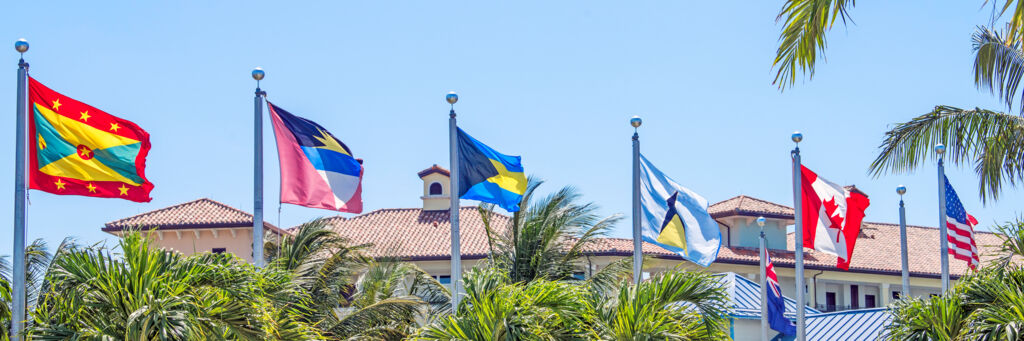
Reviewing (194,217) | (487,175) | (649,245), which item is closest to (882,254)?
(649,245)

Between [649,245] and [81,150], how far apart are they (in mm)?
32203

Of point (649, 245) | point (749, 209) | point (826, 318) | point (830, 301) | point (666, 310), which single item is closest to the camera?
point (666, 310)

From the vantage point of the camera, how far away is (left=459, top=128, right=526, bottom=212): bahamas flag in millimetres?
18516

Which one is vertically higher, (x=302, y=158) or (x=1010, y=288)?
(x=302, y=158)

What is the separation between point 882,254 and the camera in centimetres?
5069

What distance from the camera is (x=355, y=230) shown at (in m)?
45.2

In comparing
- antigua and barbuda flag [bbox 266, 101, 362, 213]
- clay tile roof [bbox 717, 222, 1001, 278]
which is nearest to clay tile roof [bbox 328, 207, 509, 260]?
clay tile roof [bbox 717, 222, 1001, 278]

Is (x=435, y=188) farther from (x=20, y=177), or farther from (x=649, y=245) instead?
(x=20, y=177)

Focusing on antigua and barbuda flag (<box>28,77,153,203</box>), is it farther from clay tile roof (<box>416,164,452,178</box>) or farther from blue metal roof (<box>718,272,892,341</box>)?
clay tile roof (<box>416,164,452,178</box>)

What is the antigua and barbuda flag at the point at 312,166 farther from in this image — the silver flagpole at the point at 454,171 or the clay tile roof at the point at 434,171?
the clay tile roof at the point at 434,171

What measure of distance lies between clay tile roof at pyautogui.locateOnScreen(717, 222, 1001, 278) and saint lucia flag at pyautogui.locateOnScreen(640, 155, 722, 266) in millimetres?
26476

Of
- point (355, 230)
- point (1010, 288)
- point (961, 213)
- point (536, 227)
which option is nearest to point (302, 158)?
point (536, 227)

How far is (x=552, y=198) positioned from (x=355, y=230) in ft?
72.9

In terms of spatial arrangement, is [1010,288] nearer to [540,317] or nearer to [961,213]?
[540,317]
